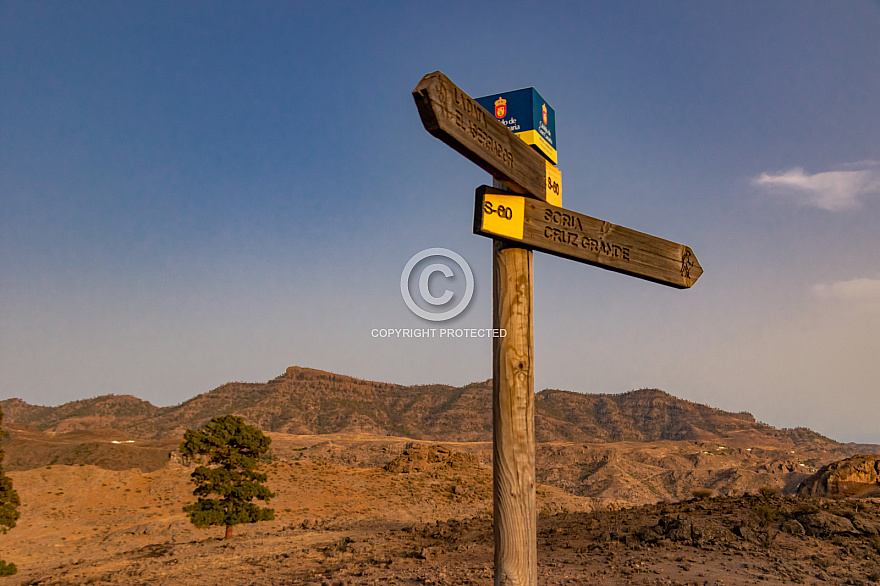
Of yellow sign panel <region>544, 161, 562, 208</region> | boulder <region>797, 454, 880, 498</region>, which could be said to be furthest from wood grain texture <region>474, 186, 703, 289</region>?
boulder <region>797, 454, 880, 498</region>

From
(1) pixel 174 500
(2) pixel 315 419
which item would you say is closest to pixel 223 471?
(1) pixel 174 500

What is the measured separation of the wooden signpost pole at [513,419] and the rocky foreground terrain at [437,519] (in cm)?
444

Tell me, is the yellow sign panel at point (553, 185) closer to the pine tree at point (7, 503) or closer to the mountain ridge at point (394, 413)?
the pine tree at point (7, 503)

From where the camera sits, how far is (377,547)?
11984mm

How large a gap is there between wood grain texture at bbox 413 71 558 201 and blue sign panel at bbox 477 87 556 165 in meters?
0.21

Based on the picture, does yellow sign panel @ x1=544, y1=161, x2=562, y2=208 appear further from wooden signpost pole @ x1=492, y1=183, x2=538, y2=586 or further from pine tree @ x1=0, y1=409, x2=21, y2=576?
pine tree @ x1=0, y1=409, x2=21, y2=576

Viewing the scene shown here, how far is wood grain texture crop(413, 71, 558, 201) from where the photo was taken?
321 cm

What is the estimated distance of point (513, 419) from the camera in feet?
12.9

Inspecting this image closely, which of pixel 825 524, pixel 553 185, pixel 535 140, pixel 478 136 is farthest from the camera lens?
pixel 825 524

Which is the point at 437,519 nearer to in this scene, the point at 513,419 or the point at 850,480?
the point at 850,480

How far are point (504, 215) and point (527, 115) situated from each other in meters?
1.14

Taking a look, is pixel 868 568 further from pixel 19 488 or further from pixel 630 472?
pixel 630 472

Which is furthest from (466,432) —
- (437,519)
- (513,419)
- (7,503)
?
(513,419)

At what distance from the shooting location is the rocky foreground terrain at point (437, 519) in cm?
848
